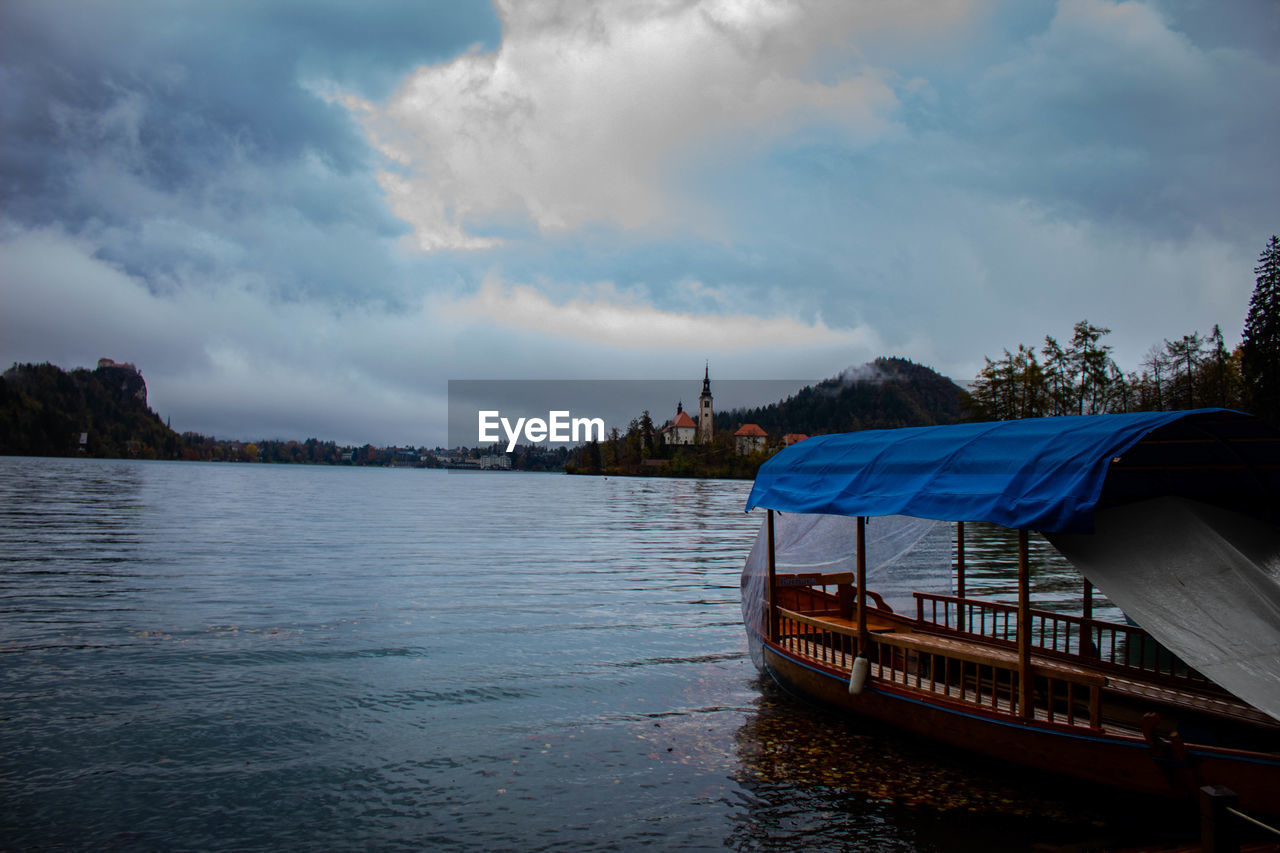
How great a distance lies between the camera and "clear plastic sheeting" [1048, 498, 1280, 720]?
7.99 metres

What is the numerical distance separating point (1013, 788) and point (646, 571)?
23825 mm

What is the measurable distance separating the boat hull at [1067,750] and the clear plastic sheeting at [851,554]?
278cm

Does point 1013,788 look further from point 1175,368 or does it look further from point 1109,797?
point 1175,368

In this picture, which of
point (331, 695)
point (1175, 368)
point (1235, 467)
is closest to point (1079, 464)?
point (1235, 467)

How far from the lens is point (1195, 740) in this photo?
31.0 ft

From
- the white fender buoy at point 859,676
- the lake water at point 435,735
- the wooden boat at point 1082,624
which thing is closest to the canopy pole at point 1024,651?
the wooden boat at point 1082,624

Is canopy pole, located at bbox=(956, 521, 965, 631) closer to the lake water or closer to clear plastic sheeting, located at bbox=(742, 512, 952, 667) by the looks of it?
clear plastic sheeting, located at bbox=(742, 512, 952, 667)

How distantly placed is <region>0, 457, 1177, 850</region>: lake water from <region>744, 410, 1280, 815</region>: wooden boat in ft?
2.87

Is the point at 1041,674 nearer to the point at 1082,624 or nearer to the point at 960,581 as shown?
the point at 1082,624

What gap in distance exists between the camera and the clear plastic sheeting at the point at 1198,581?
799 centimetres

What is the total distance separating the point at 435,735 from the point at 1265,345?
76.4 metres

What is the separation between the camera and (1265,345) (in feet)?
208

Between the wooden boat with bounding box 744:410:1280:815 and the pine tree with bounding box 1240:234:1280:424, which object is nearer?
the wooden boat with bounding box 744:410:1280:815

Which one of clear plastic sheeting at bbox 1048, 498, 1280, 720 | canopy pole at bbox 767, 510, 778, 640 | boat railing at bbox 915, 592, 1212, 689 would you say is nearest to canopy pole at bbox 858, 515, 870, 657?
boat railing at bbox 915, 592, 1212, 689
